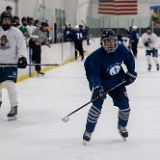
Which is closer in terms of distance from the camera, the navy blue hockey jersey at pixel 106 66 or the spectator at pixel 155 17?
the navy blue hockey jersey at pixel 106 66

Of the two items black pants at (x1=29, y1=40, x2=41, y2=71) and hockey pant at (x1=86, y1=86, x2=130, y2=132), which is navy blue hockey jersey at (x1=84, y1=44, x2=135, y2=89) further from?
black pants at (x1=29, y1=40, x2=41, y2=71)

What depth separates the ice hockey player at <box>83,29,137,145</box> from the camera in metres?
4.37

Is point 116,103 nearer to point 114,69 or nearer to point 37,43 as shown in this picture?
point 114,69

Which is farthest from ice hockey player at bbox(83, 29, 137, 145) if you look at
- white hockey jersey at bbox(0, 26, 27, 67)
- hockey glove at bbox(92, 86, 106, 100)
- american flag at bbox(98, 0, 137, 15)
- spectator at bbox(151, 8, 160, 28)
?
spectator at bbox(151, 8, 160, 28)

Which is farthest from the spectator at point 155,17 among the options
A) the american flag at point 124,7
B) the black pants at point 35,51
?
the black pants at point 35,51

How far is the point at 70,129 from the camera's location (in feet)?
17.4

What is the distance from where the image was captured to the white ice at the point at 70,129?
13.8 feet

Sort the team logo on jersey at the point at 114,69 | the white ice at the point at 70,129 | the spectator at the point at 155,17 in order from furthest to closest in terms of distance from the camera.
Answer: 1. the spectator at the point at 155,17
2. the team logo on jersey at the point at 114,69
3. the white ice at the point at 70,129

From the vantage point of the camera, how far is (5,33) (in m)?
5.93

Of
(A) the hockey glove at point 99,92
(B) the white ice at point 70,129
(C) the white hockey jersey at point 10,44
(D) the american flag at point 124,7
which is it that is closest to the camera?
(B) the white ice at point 70,129

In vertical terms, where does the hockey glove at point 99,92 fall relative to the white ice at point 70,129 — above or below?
above

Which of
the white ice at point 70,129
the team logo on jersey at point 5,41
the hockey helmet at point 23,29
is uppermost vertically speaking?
the team logo on jersey at point 5,41

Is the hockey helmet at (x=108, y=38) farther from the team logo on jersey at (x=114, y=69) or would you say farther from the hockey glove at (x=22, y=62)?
the hockey glove at (x=22, y=62)

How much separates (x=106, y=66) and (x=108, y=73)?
89mm
